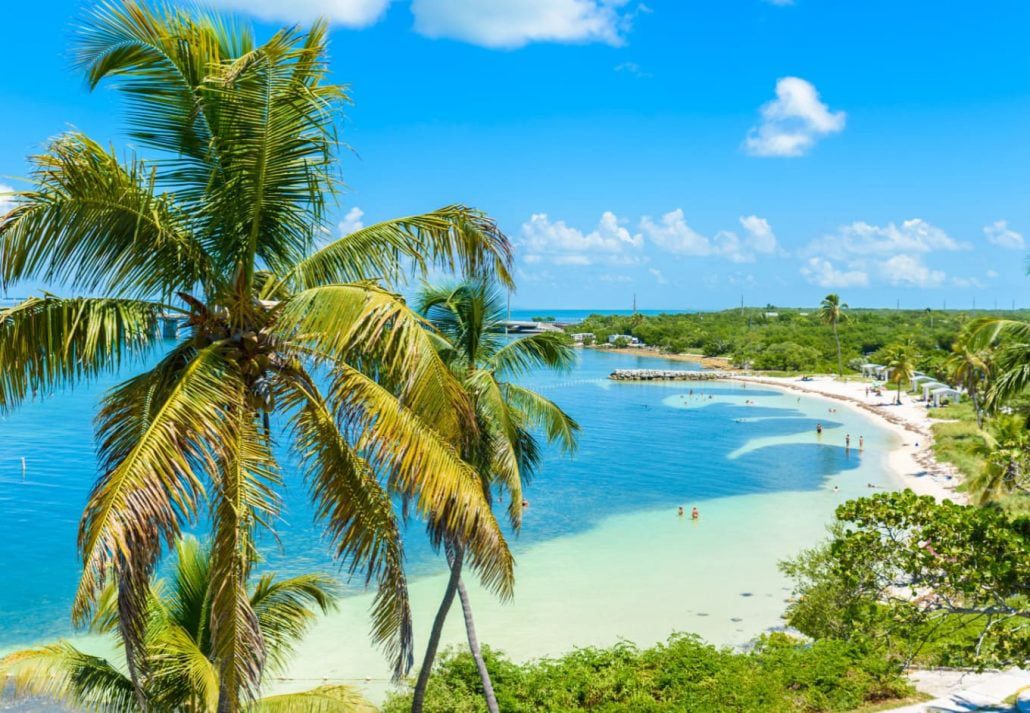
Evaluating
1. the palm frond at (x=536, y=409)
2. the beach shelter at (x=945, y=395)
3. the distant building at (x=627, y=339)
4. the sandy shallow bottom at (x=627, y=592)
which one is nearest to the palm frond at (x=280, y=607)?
the palm frond at (x=536, y=409)

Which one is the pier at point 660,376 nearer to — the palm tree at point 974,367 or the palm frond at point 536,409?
the palm tree at point 974,367

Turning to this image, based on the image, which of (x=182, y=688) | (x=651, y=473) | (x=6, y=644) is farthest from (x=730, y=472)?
(x=182, y=688)

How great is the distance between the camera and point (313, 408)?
5.43 meters

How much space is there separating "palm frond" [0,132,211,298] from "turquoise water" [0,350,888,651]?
33.0 ft

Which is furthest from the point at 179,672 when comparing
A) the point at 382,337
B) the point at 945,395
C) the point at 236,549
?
the point at 945,395

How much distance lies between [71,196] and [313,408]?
83.6 inches

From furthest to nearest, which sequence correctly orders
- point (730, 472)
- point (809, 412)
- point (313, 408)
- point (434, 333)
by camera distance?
point (809, 412), point (730, 472), point (434, 333), point (313, 408)

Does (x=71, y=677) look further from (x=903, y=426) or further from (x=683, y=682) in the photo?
(x=903, y=426)

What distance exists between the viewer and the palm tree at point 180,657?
294 inches

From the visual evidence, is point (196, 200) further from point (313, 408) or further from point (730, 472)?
point (730, 472)

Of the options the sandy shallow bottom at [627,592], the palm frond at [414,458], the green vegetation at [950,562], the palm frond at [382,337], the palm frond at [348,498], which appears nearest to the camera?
the palm frond at [382,337]

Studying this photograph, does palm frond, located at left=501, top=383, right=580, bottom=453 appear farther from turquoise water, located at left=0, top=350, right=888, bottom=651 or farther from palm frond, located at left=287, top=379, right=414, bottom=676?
palm frond, located at left=287, top=379, right=414, bottom=676

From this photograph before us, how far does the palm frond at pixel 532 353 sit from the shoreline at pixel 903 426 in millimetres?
8588

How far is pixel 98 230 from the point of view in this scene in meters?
5.12
